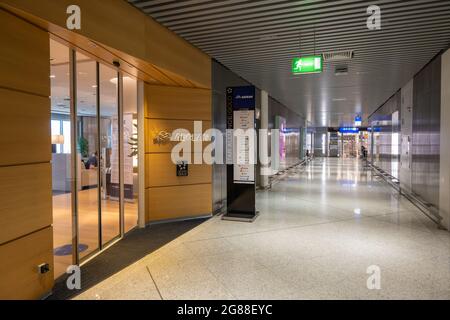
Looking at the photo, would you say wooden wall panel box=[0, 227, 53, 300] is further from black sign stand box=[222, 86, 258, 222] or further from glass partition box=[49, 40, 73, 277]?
black sign stand box=[222, 86, 258, 222]

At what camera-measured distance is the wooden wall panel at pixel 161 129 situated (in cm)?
620

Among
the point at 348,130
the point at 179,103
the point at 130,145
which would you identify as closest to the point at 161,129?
the point at 179,103

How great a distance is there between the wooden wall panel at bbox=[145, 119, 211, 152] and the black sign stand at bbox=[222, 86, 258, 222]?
909 millimetres

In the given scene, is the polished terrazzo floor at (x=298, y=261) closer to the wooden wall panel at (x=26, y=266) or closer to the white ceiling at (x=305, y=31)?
the wooden wall panel at (x=26, y=266)

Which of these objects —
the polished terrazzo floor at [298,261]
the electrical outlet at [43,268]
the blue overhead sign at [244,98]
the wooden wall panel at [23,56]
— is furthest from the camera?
the blue overhead sign at [244,98]

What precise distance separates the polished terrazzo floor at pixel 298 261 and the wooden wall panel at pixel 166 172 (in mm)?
1012

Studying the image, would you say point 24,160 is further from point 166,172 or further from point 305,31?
point 305,31

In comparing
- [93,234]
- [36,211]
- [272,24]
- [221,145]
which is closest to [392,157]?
[221,145]

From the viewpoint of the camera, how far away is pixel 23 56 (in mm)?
2922

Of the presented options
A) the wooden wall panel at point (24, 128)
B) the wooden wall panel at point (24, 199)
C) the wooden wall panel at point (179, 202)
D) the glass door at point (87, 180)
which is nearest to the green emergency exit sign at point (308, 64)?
the wooden wall panel at point (179, 202)

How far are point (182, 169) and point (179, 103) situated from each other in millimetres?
1378

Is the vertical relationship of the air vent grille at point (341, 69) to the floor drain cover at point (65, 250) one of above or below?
above

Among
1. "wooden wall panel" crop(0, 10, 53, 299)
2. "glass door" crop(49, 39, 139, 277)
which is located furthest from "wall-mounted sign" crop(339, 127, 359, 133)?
"wooden wall panel" crop(0, 10, 53, 299)
